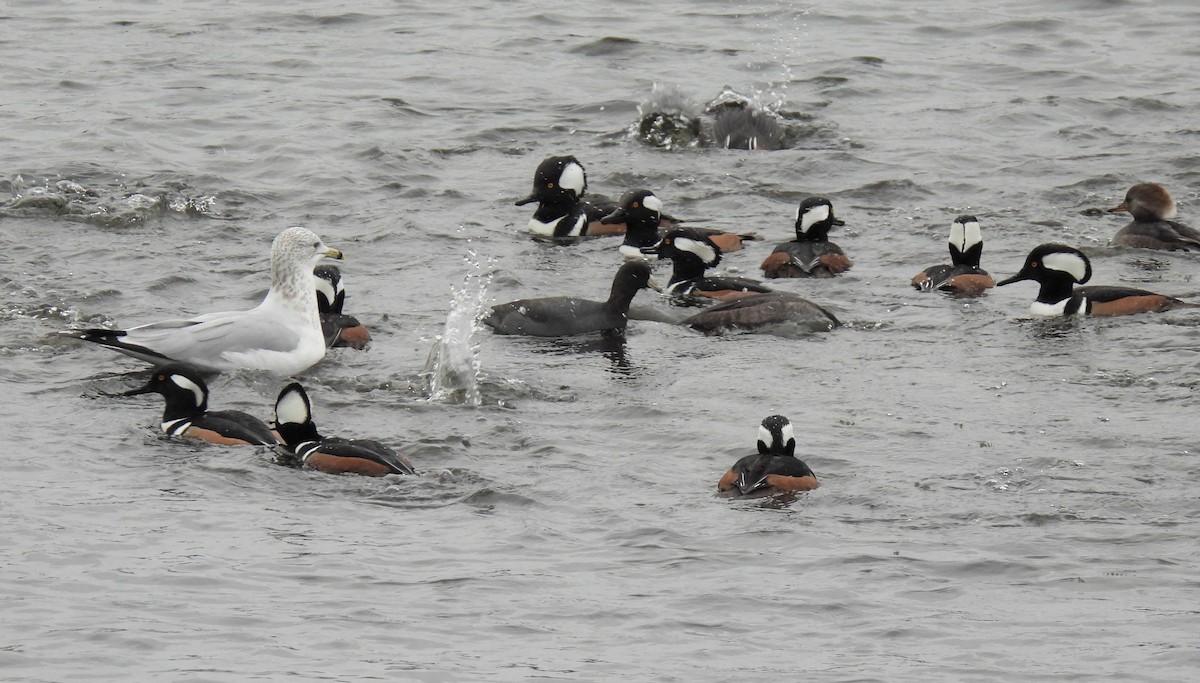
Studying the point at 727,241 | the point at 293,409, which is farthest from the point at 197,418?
the point at 727,241

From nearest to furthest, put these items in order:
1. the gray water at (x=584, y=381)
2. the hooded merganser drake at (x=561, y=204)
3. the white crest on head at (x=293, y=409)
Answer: the gray water at (x=584, y=381) → the white crest on head at (x=293, y=409) → the hooded merganser drake at (x=561, y=204)

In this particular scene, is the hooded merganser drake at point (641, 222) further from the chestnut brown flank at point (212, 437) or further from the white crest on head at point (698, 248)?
the chestnut brown flank at point (212, 437)

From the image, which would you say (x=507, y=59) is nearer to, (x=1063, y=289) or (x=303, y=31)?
(x=303, y=31)

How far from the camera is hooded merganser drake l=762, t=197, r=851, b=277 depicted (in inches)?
560

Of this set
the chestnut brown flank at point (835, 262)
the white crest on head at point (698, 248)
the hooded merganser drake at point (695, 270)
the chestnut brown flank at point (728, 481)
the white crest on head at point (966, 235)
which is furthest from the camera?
the chestnut brown flank at point (835, 262)

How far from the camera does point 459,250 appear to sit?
49.3 feet

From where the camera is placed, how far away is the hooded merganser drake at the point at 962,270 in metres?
13.7

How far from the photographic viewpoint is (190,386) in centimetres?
1034

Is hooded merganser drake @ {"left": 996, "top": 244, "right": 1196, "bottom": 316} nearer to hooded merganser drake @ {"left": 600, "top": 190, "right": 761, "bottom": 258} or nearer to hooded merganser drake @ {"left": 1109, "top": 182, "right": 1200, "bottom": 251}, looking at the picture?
hooded merganser drake @ {"left": 1109, "top": 182, "right": 1200, "bottom": 251}

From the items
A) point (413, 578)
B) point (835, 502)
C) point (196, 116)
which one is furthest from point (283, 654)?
point (196, 116)

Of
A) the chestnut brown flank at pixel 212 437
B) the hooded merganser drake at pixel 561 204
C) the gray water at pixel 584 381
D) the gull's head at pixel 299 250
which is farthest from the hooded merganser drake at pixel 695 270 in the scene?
the chestnut brown flank at pixel 212 437

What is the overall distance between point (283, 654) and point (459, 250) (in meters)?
7.86

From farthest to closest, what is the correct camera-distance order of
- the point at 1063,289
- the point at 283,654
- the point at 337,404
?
the point at 1063,289 < the point at 337,404 < the point at 283,654

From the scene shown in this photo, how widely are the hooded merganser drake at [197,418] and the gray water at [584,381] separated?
0.49 ft
